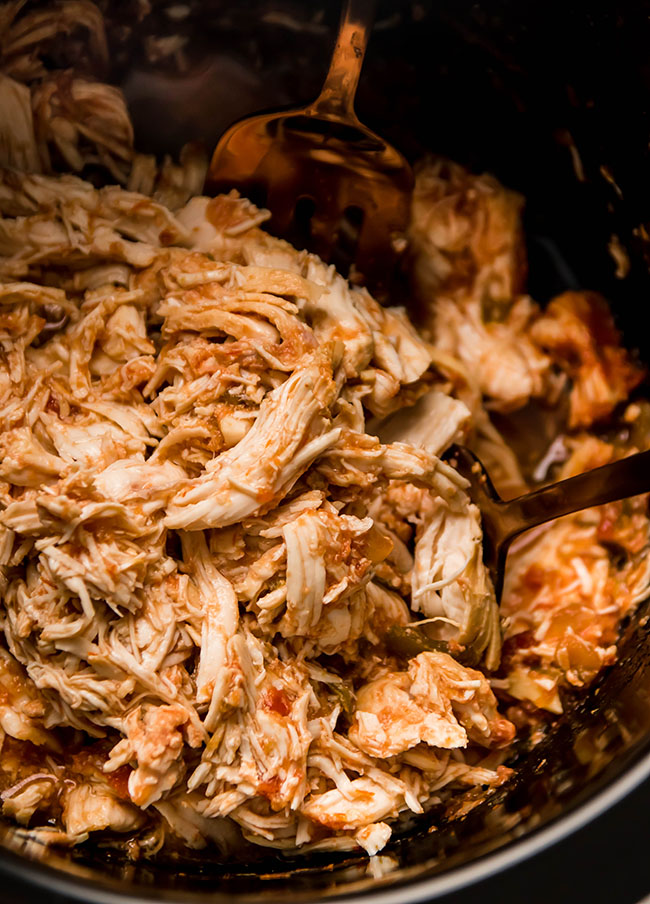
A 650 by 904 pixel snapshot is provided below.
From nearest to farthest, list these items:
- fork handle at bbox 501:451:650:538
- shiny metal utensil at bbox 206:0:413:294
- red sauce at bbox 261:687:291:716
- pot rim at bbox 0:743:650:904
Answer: pot rim at bbox 0:743:650:904
red sauce at bbox 261:687:291:716
fork handle at bbox 501:451:650:538
shiny metal utensil at bbox 206:0:413:294

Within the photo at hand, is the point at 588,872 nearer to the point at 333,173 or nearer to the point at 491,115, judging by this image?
the point at 333,173

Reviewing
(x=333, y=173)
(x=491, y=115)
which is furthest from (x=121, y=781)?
(x=491, y=115)

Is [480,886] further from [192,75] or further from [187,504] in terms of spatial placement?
[192,75]

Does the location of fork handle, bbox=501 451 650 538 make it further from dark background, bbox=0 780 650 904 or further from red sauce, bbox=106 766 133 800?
red sauce, bbox=106 766 133 800

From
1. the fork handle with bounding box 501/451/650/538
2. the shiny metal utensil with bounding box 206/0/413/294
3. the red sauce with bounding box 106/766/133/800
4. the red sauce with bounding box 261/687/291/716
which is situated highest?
the shiny metal utensil with bounding box 206/0/413/294

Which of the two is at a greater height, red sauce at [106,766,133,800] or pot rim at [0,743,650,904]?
pot rim at [0,743,650,904]

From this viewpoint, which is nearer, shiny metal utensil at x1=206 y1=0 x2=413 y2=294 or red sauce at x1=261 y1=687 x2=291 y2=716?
red sauce at x1=261 y1=687 x2=291 y2=716

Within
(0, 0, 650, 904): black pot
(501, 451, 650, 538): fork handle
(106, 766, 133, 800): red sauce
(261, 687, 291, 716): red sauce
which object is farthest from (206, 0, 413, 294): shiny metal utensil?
(106, 766, 133, 800): red sauce

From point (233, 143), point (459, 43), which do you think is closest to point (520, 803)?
point (233, 143)
